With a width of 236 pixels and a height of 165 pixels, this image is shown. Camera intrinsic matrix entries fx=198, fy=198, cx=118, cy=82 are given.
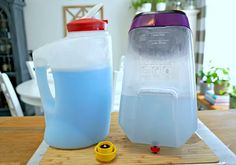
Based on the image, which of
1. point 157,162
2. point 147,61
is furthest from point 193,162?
point 147,61

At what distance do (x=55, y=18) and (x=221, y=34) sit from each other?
6.82ft

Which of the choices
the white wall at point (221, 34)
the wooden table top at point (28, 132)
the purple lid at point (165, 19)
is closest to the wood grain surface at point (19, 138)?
the wooden table top at point (28, 132)

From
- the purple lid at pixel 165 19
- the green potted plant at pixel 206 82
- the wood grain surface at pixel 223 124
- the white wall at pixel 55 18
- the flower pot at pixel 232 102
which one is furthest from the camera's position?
the white wall at pixel 55 18

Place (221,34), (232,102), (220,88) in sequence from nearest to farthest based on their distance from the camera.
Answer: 1. (232,102)
2. (220,88)
3. (221,34)

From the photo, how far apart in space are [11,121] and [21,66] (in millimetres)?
2181

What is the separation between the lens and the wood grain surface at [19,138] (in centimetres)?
43

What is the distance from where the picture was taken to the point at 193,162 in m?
0.37

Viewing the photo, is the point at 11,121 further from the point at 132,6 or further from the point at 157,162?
the point at 132,6

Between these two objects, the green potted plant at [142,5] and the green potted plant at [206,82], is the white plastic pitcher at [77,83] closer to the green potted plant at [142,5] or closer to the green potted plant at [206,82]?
the green potted plant at [206,82]

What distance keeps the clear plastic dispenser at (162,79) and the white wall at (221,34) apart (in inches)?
58.8

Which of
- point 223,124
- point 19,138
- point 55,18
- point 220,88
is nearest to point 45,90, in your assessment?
point 19,138

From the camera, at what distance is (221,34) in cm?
184

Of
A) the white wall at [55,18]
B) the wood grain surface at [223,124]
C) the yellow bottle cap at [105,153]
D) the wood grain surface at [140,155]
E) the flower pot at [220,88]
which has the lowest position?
the flower pot at [220,88]

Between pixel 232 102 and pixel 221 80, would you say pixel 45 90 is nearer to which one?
pixel 232 102
